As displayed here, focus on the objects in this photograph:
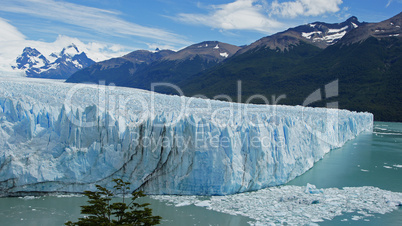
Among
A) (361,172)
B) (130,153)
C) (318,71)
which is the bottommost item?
(361,172)

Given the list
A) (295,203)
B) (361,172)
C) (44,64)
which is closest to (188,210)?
(295,203)

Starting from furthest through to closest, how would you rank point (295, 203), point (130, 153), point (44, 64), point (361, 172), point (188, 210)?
point (44, 64) → point (361, 172) → point (130, 153) → point (295, 203) → point (188, 210)

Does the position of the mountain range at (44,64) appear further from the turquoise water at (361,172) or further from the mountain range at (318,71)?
the turquoise water at (361,172)

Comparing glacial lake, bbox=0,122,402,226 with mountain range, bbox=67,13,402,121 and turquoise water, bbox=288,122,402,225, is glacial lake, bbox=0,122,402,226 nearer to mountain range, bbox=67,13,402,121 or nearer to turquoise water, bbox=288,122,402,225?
turquoise water, bbox=288,122,402,225

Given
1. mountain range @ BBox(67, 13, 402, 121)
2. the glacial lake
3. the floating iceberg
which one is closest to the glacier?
the floating iceberg

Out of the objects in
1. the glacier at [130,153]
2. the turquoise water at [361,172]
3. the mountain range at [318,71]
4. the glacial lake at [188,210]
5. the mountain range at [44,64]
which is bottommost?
the glacial lake at [188,210]

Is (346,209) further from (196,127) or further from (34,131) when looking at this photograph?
(34,131)

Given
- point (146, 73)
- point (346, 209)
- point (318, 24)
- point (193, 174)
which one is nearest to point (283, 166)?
point (346, 209)

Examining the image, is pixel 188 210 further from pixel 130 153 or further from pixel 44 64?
pixel 44 64

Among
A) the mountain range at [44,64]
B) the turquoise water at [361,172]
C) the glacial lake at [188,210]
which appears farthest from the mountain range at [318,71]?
the mountain range at [44,64]
